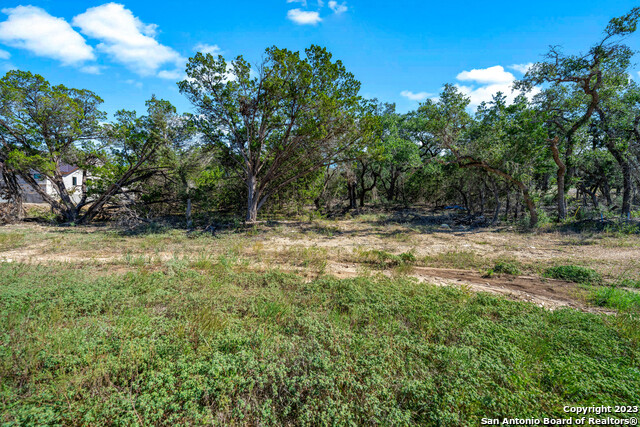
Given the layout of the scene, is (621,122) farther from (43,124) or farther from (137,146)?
(43,124)

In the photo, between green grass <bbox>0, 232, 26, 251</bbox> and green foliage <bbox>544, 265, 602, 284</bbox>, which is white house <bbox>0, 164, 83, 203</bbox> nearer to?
green grass <bbox>0, 232, 26, 251</bbox>

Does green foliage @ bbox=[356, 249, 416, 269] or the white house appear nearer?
green foliage @ bbox=[356, 249, 416, 269]

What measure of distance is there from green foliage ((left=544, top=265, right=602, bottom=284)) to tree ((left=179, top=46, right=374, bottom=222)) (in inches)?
378

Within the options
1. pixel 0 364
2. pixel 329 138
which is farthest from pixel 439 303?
pixel 329 138

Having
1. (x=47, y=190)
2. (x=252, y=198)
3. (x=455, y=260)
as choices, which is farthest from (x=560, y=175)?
(x=47, y=190)

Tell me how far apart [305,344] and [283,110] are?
1303 centimetres

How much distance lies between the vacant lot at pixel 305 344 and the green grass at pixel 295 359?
20mm

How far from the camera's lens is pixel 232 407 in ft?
9.12

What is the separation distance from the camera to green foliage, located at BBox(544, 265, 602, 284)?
6699 mm

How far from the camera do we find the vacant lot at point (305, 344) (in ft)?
8.78

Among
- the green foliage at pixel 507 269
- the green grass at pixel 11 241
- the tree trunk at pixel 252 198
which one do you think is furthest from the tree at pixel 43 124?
the green foliage at pixel 507 269

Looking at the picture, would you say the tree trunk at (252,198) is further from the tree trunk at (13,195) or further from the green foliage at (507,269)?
the tree trunk at (13,195)

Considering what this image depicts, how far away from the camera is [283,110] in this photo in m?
14.2

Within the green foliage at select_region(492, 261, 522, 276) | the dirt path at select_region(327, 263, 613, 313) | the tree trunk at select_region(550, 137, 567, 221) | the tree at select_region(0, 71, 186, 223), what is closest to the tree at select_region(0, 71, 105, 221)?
the tree at select_region(0, 71, 186, 223)
